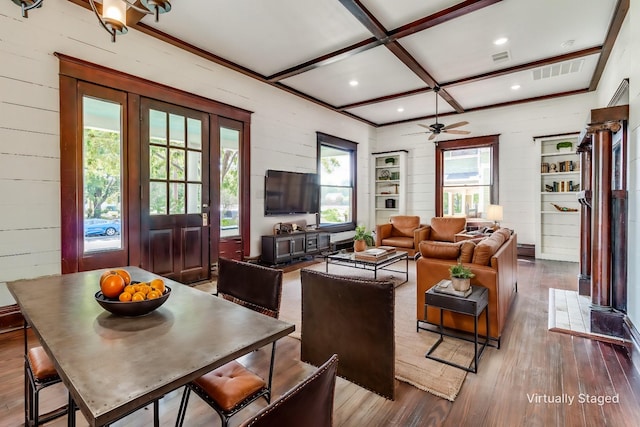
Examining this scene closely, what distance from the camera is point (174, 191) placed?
170 inches

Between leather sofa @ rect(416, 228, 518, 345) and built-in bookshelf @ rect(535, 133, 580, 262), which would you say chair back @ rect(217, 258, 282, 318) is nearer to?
leather sofa @ rect(416, 228, 518, 345)

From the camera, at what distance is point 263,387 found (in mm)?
1475

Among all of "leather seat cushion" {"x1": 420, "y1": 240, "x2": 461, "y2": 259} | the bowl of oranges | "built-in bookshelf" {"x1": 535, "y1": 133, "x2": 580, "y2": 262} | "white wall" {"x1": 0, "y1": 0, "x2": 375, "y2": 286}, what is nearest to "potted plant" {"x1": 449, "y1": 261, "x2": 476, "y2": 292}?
"leather seat cushion" {"x1": 420, "y1": 240, "x2": 461, "y2": 259}

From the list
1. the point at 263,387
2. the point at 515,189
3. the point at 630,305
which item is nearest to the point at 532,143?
the point at 515,189

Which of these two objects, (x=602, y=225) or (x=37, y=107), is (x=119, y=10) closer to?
(x=37, y=107)

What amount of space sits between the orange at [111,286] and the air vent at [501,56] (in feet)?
17.8

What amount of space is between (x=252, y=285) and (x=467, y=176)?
7102mm

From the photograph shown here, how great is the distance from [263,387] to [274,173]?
180 inches

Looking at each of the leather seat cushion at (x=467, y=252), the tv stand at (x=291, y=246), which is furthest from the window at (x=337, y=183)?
the leather seat cushion at (x=467, y=252)

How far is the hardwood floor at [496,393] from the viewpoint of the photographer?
1854 millimetres

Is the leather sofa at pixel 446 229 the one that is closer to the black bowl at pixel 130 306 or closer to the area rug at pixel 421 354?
the area rug at pixel 421 354

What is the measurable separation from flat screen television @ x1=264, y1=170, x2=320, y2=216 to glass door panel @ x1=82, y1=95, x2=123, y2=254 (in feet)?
7.80

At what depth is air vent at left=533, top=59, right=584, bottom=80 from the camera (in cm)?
493

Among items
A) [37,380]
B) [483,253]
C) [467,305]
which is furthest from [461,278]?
[37,380]
